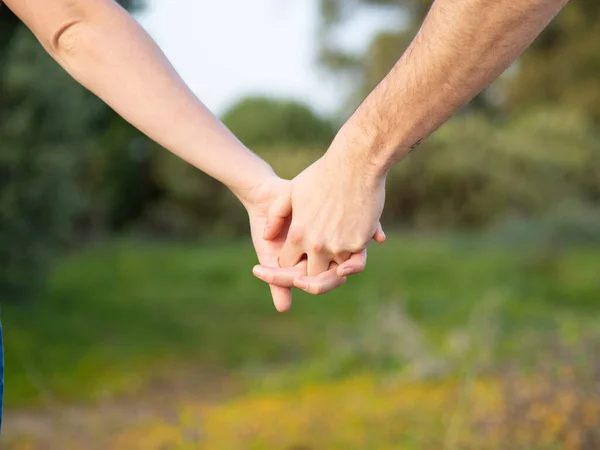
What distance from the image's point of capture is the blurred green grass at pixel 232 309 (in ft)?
19.4

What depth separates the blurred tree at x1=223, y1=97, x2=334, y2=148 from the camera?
14.2 meters

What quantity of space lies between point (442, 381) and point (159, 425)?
1621mm

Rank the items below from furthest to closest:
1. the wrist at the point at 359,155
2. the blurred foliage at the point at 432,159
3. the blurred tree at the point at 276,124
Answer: the blurred tree at the point at 276,124 < the blurred foliage at the point at 432,159 < the wrist at the point at 359,155

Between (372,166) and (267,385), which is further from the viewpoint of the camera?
(267,385)

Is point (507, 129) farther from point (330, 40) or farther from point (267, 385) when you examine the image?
point (267, 385)

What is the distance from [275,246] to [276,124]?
1291cm

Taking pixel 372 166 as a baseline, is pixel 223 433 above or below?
above

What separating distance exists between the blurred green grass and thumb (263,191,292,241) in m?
3.29

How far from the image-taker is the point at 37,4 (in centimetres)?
146

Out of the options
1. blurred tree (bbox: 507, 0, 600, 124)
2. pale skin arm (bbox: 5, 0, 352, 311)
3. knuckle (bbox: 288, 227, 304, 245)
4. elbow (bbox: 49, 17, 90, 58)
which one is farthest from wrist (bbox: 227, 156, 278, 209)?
blurred tree (bbox: 507, 0, 600, 124)

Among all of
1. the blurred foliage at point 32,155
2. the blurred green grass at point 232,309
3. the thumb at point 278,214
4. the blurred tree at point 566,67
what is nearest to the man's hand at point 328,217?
the thumb at point 278,214

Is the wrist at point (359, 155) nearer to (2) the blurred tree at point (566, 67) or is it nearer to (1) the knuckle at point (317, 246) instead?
(1) the knuckle at point (317, 246)

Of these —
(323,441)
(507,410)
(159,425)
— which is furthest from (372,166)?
(159,425)

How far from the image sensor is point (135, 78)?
1.50 metres
